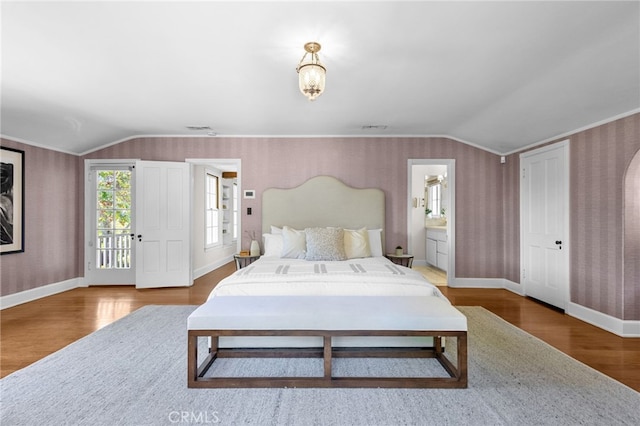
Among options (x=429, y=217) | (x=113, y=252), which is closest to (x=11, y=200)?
(x=113, y=252)

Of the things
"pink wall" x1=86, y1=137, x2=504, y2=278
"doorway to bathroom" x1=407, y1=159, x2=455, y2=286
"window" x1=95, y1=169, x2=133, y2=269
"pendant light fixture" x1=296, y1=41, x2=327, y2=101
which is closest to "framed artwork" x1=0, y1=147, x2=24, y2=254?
"window" x1=95, y1=169, x2=133, y2=269

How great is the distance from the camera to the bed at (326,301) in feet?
6.75

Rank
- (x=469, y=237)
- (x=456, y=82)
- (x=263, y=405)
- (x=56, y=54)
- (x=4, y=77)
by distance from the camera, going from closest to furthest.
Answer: (x=263, y=405), (x=56, y=54), (x=4, y=77), (x=456, y=82), (x=469, y=237)

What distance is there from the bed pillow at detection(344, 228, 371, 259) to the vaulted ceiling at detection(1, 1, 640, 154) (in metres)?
1.60

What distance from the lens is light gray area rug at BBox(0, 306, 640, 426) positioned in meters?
1.75

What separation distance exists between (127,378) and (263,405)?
43.3 inches

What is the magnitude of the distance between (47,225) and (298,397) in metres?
4.74

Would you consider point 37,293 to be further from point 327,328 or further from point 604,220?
point 604,220

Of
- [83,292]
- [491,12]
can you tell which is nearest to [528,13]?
[491,12]

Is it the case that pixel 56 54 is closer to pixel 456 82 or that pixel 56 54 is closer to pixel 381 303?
pixel 381 303

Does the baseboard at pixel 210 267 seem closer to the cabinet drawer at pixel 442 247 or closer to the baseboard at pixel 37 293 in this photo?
the baseboard at pixel 37 293

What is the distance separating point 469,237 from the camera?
194 inches

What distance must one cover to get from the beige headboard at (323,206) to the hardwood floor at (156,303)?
1609mm

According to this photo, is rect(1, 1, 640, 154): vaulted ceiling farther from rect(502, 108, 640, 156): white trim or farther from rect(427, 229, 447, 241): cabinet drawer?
rect(427, 229, 447, 241): cabinet drawer
